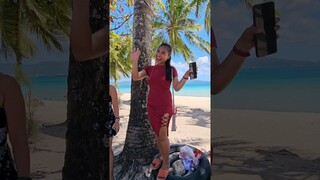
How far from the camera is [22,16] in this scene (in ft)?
7.89

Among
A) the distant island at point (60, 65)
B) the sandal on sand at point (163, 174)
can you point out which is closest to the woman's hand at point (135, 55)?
the sandal on sand at point (163, 174)

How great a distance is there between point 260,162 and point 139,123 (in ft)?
9.76

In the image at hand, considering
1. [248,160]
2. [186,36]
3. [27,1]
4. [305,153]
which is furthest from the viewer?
[186,36]

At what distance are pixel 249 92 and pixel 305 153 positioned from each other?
448 mm

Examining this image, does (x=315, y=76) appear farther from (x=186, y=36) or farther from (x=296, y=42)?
(x=186, y=36)

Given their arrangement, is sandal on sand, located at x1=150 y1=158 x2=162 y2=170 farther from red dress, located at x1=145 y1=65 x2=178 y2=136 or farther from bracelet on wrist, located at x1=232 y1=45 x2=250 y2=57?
bracelet on wrist, located at x1=232 y1=45 x2=250 y2=57

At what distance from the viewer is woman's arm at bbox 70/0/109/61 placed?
7.95 ft

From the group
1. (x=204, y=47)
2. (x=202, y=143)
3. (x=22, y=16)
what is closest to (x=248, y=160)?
(x=22, y=16)

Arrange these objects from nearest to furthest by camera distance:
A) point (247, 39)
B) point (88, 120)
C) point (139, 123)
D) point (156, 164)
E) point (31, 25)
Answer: point (247, 39) → point (31, 25) → point (88, 120) → point (156, 164) → point (139, 123)

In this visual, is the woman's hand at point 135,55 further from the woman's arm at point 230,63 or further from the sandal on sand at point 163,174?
the woman's arm at point 230,63

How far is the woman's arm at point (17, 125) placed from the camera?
197 cm

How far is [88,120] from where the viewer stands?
8.56 ft

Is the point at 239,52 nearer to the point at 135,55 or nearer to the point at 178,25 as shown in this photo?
the point at 135,55

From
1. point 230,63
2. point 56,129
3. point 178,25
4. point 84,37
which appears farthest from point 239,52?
point 178,25
